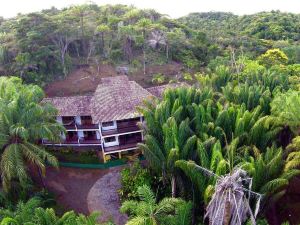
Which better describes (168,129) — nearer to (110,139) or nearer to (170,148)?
(170,148)

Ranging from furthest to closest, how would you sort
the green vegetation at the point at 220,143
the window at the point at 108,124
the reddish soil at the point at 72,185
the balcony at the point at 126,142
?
1. the window at the point at 108,124
2. the balcony at the point at 126,142
3. the reddish soil at the point at 72,185
4. the green vegetation at the point at 220,143

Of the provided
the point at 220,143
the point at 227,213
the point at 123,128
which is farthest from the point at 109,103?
the point at 227,213

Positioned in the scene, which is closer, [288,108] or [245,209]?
[245,209]

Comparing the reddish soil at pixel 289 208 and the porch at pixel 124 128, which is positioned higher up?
the porch at pixel 124 128

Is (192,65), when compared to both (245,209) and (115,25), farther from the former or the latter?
(245,209)

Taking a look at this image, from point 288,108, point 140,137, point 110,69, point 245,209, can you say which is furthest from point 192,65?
point 245,209

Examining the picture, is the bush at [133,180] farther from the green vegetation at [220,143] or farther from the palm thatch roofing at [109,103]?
the palm thatch roofing at [109,103]

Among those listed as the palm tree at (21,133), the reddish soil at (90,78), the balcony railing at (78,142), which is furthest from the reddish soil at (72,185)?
the reddish soil at (90,78)
